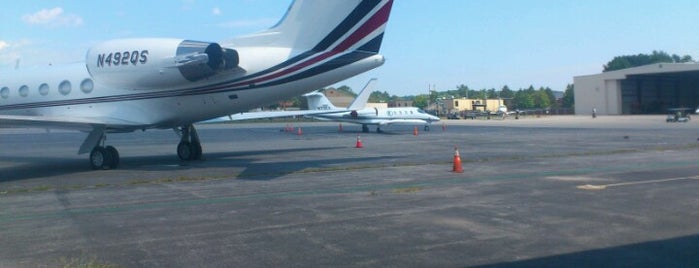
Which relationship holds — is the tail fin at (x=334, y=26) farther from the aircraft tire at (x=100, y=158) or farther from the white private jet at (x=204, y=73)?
the aircraft tire at (x=100, y=158)

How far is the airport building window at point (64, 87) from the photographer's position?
20.7m

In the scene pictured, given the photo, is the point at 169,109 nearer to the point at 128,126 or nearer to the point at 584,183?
the point at 128,126

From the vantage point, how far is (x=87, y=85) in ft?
66.7

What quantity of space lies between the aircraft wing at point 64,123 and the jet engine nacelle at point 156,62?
1.17 metres

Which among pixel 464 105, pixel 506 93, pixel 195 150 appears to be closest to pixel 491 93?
pixel 506 93

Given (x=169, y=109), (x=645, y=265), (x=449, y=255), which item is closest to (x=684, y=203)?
(x=645, y=265)

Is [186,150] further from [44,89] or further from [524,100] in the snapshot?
[524,100]

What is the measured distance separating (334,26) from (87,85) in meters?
8.34

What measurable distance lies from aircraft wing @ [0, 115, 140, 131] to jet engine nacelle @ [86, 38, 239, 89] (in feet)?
3.83

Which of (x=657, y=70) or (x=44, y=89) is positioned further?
(x=657, y=70)

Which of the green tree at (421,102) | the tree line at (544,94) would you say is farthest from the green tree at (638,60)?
the green tree at (421,102)

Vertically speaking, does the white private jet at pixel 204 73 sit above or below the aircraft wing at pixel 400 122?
above

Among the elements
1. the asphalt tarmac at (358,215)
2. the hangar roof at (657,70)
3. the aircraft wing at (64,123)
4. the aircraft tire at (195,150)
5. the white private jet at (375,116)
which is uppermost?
the hangar roof at (657,70)

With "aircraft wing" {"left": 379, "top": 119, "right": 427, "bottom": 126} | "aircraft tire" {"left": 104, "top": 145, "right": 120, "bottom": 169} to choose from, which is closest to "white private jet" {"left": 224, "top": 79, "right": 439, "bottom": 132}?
"aircraft wing" {"left": 379, "top": 119, "right": 427, "bottom": 126}
